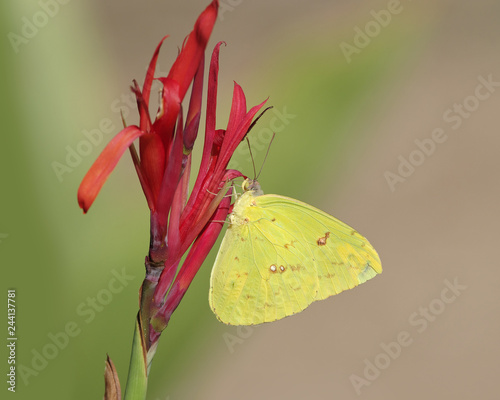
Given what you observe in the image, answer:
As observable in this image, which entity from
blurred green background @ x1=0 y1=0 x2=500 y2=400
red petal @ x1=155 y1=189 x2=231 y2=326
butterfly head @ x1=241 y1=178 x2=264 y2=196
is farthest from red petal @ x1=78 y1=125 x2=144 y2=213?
blurred green background @ x1=0 y1=0 x2=500 y2=400

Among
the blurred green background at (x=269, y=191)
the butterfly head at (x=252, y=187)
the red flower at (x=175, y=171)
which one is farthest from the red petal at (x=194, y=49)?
the blurred green background at (x=269, y=191)

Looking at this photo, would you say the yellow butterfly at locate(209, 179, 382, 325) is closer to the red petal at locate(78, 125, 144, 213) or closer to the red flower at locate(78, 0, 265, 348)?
the red flower at locate(78, 0, 265, 348)

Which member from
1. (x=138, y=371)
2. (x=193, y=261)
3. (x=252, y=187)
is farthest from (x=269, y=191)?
(x=138, y=371)

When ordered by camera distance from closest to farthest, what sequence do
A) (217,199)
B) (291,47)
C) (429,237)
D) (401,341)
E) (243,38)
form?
1. (217,199)
2. (291,47)
3. (401,341)
4. (429,237)
5. (243,38)

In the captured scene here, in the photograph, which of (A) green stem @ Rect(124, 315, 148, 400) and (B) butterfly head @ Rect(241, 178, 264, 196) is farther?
(B) butterfly head @ Rect(241, 178, 264, 196)

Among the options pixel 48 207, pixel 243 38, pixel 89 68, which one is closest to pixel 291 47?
pixel 89 68

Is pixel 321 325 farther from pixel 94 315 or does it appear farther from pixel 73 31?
pixel 73 31
